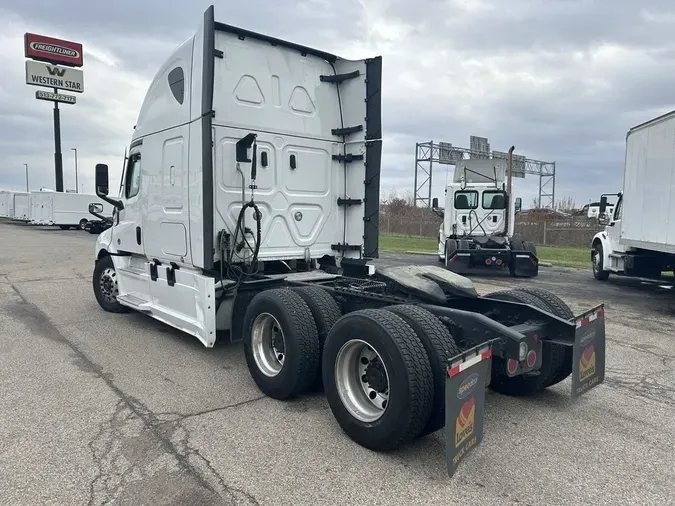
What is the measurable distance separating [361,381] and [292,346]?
708mm

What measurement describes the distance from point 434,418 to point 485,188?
12.5m

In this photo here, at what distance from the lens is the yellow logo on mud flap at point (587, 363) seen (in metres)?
3.96

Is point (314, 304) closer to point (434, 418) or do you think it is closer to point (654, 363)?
point (434, 418)

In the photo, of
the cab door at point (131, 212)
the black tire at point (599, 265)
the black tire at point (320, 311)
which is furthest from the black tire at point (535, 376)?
the black tire at point (599, 265)

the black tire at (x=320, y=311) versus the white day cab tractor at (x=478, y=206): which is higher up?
the white day cab tractor at (x=478, y=206)

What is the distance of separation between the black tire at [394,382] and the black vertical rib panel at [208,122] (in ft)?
7.26

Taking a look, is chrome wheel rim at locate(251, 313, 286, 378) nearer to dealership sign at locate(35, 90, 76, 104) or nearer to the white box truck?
the white box truck

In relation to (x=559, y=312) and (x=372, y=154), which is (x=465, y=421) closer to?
(x=559, y=312)

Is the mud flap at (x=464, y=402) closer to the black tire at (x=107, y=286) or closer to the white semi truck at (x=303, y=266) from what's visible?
the white semi truck at (x=303, y=266)

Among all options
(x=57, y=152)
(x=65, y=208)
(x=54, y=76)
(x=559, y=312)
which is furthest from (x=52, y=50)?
(x=559, y=312)

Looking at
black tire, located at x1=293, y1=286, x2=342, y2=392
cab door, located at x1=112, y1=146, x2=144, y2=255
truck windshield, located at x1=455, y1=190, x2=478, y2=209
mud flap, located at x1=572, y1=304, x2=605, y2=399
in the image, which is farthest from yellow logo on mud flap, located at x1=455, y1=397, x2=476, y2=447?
truck windshield, located at x1=455, y1=190, x2=478, y2=209

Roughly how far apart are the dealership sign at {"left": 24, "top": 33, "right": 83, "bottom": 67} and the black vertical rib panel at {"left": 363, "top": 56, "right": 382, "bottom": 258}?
46.1 m

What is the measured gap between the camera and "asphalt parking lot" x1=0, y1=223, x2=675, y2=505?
9.97 feet

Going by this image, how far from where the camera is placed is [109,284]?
25.9ft
